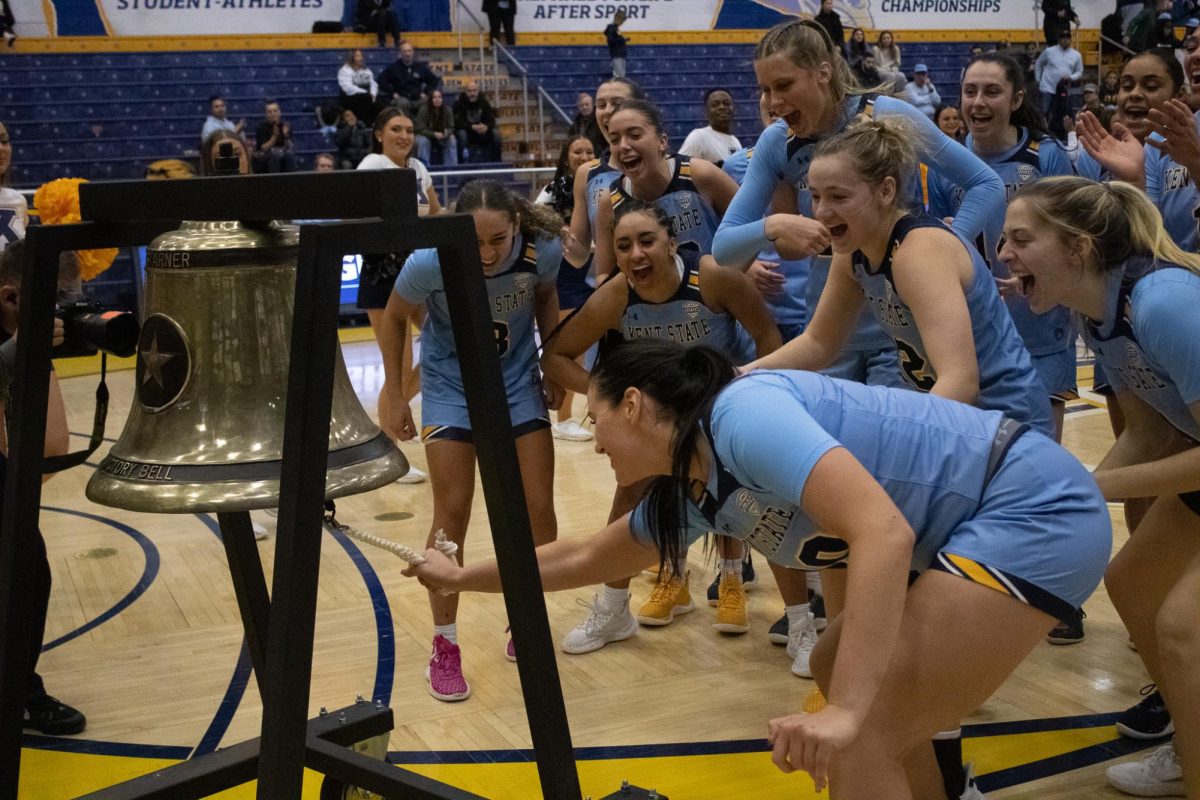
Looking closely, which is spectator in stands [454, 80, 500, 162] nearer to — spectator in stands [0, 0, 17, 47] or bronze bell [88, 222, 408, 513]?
spectator in stands [0, 0, 17, 47]

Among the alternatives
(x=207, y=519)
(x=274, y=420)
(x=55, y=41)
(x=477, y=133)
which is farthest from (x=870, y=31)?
(x=274, y=420)

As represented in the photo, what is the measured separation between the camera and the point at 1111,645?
14.1 feet

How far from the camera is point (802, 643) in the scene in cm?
422

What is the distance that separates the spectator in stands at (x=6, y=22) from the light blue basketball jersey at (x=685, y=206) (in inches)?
593

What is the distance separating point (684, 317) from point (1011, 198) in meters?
1.27

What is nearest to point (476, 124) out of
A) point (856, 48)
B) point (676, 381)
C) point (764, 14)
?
point (856, 48)

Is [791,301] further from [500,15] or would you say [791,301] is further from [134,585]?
[500,15]

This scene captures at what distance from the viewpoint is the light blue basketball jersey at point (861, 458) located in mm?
2252

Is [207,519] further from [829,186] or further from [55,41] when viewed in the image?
[55,41]

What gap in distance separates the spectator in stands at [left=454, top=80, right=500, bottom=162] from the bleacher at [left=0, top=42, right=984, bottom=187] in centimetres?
109

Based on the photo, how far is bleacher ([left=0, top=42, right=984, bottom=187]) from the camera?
16.3 m

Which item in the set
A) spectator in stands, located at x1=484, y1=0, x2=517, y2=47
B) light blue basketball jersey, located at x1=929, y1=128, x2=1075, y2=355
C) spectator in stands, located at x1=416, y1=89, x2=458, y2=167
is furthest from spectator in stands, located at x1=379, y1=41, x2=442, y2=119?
light blue basketball jersey, located at x1=929, y1=128, x2=1075, y2=355

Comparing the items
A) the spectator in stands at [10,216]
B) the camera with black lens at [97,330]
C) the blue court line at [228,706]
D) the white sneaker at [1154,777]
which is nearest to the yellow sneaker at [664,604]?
the blue court line at [228,706]

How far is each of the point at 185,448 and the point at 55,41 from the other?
17.8 meters
